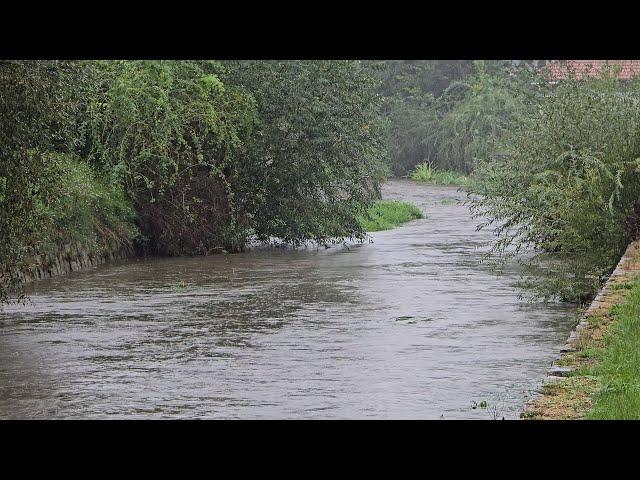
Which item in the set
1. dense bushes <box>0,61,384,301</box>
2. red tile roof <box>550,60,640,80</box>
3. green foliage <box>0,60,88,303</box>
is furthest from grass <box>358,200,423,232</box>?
green foliage <box>0,60,88,303</box>

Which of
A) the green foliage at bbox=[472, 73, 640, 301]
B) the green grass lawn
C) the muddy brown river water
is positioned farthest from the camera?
the green foliage at bbox=[472, 73, 640, 301]

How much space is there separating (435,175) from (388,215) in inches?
783

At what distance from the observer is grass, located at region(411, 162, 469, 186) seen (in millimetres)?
53509

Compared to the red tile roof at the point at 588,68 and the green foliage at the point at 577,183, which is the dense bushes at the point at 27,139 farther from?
the red tile roof at the point at 588,68

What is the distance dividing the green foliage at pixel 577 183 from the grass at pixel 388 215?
12.0 metres

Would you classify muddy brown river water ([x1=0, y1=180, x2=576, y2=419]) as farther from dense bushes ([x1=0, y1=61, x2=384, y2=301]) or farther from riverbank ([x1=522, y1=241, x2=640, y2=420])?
dense bushes ([x1=0, y1=61, x2=384, y2=301])

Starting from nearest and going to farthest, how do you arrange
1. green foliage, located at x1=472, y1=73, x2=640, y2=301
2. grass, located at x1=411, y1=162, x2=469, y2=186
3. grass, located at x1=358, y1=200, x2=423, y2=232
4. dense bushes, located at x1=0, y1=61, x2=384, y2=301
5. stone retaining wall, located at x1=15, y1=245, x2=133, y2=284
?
1. green foliage, located at x1=472, y1=73, x2=640, y2=301
2. stone retaining wall, located at x1=15, y1=245, x2=133, y2=284
3. dense bushes, located at x1=0, y1=61, x2=384, y2=301
4. grass, located at x1=358, y1=200, x2=423, y2=232
5. grass, located at x1=411, y1=162, x2=469, y2=186

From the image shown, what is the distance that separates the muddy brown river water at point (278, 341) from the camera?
39.5 feet

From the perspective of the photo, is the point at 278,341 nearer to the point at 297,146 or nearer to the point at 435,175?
the point at 297,146

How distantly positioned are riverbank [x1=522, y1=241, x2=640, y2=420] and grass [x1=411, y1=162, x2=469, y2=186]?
39.0m
